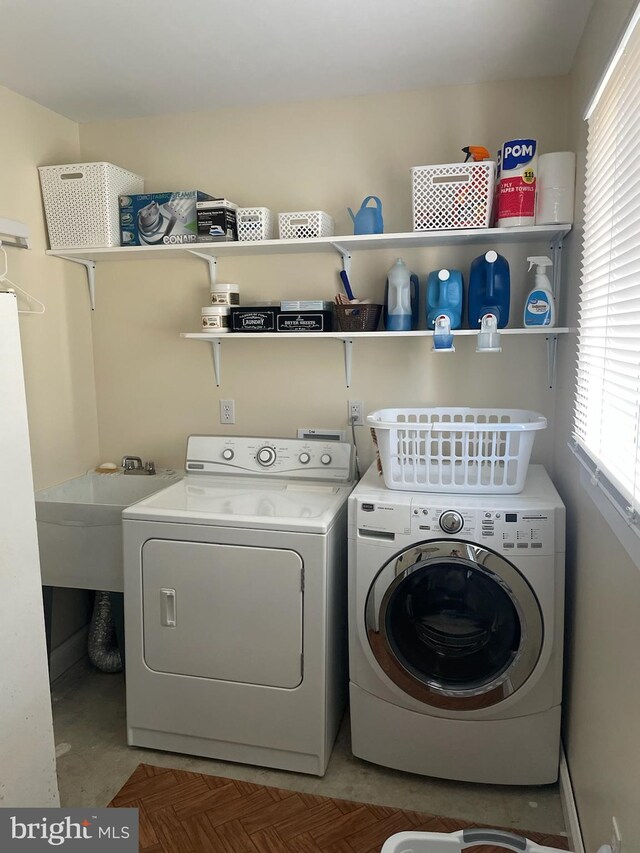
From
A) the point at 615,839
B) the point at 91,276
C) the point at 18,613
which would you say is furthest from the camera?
the point at 91,276

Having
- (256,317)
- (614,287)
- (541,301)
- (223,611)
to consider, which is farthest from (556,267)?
(223,611)

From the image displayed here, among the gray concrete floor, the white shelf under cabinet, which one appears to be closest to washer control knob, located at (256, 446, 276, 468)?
the white shelf under cabinet

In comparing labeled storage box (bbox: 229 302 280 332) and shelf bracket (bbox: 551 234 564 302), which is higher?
shelf bracket (bbox: 551 234 564 302)

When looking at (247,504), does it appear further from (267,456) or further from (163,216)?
(163,216)

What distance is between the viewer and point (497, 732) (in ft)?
6.63

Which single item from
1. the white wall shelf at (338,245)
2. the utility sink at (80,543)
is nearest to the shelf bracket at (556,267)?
the white wall shelf at (338,245)

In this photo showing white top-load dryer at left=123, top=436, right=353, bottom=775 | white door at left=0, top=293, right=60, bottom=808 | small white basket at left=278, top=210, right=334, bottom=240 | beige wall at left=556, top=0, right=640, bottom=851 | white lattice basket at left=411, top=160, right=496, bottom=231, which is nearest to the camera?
beige wall at left=556, top=0, right=640, bottom=851

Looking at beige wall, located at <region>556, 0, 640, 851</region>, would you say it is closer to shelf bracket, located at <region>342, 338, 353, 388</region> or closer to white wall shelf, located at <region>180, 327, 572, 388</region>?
white wall shelf, located at <region>180, 327, 572, 388</region>

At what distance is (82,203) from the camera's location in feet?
8.36

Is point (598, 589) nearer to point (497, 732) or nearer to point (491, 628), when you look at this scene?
point (491, 628)

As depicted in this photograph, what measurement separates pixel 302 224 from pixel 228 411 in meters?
0.88

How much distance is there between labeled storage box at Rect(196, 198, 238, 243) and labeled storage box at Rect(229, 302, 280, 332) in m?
0.28

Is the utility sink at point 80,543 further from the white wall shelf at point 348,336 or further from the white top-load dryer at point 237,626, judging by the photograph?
the white wall shelf at point 348,336

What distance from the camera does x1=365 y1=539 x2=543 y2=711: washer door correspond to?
1936mm
